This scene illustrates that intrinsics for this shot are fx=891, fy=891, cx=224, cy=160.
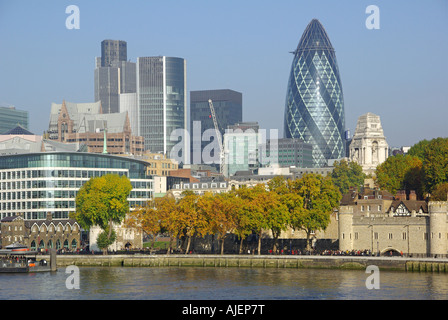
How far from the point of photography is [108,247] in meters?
144

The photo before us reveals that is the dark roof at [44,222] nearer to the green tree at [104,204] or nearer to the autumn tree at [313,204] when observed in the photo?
the green tree at [104,204]

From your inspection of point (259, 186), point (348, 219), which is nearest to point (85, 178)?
point (259, 186)

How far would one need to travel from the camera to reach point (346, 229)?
404ft

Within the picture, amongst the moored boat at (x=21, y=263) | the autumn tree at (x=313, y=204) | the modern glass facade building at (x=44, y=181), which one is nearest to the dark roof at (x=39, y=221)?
the modern glass facade building at (x=44, y=181)

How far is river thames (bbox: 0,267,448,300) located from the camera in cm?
8675

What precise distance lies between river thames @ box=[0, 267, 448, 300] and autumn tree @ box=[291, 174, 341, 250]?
15.9 metres

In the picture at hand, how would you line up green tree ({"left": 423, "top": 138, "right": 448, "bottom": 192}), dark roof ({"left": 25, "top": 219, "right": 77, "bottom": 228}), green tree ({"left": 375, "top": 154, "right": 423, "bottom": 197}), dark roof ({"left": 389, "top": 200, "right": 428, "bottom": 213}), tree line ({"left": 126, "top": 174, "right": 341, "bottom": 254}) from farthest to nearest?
green tree ({"left": 375, "top": 154, "right": 423, "bottom": 197}) → dark roof ({"left": 25, "top": 219, "right": 77, "bottom": 228}) → green tree ({"left": 423, "top": 138, "right": 448, "bottom": 192}) → dark roof ({"left": 389, "top": 200, "right": 428, "bottom": 213}) → tree line ({"left": 126, "top": 174, "right": 341, "bottom": 254})

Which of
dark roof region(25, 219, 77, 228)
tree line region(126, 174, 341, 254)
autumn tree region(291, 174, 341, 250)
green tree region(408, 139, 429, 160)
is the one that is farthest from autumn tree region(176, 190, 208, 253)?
green tree region(408, 139, 429, 160)

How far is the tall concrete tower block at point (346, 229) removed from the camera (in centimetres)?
12314

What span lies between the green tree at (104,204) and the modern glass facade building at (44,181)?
1492cm

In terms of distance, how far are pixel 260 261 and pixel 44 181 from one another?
54.9 m

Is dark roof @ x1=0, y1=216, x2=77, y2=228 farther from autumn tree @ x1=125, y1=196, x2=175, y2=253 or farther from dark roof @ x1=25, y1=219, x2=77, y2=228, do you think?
autumn tree @ x1=125, y1=196, x2=175, y2=253
